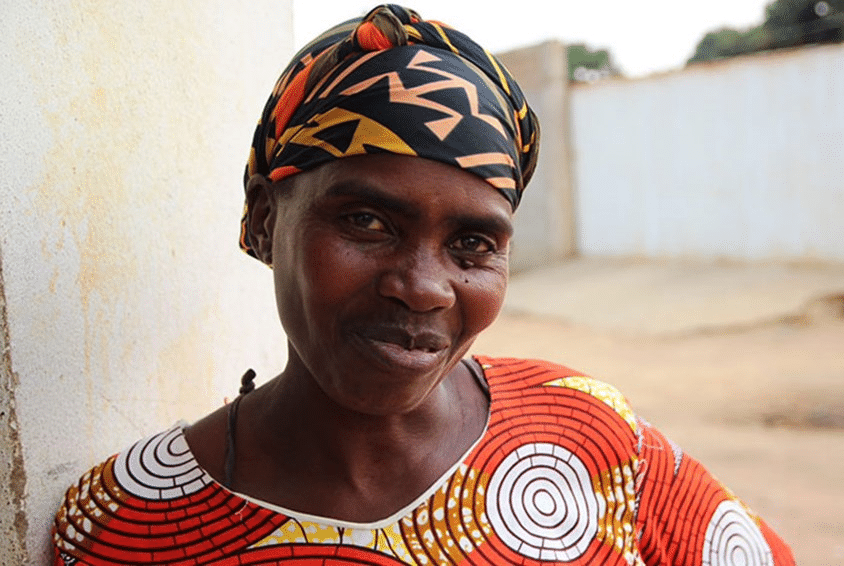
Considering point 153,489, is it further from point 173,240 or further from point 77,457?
point 173,240

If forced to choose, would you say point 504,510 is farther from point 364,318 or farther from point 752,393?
point 752,393

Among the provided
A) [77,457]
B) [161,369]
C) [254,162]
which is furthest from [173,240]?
[77,457]

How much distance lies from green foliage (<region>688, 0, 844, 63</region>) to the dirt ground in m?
14.0

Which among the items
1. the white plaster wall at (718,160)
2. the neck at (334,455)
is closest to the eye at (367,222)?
the neck at (334,455)

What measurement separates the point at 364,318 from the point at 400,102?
32cm

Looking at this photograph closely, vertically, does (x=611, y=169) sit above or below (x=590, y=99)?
below

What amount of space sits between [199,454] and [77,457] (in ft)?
0.74

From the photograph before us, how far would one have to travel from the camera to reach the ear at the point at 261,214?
4.48 feet

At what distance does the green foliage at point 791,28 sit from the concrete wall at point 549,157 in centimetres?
1010

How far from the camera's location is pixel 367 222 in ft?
3.93

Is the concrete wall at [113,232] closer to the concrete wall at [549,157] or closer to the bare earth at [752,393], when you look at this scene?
the bare earth at [752,393]

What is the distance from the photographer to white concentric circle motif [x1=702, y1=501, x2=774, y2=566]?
5.04ft

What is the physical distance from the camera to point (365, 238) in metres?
1.20

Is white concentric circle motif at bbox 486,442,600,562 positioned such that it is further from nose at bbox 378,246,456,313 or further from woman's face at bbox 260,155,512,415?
nose at bbox 378,246,456,313
